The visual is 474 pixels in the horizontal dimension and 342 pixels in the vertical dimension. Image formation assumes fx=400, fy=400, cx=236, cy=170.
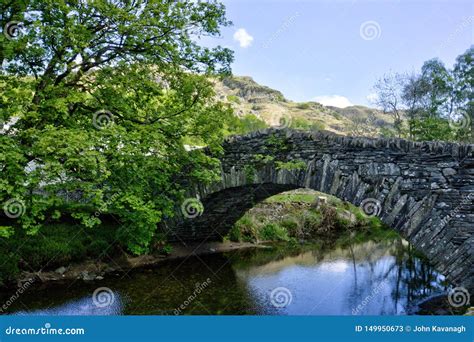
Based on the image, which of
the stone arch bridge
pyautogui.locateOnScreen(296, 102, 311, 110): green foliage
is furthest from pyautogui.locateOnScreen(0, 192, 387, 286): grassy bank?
pyautogui.locateOnScreen(296, 102, 311, 110): green foliage

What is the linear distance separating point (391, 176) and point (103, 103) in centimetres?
624

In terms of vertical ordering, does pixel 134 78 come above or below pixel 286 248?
above

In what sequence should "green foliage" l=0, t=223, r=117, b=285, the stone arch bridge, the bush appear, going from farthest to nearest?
the bush
"green foliage" l=0, t=223, r=117, b=285
the stone arch bridge

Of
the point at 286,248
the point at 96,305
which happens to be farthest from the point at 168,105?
the point at 286,248

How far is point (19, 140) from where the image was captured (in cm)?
753

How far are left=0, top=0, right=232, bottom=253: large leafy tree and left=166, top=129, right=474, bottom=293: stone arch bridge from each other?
1.47 m

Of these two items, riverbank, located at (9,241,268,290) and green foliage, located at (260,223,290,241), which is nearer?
riverbank, located at (9,241,268,290)

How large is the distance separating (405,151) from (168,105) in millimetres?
5349

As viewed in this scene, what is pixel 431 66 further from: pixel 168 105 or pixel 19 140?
pixel 19 140

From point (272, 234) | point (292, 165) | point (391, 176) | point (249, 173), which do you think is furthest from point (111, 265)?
point (391, 176)

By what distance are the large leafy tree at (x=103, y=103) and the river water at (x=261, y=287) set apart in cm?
160

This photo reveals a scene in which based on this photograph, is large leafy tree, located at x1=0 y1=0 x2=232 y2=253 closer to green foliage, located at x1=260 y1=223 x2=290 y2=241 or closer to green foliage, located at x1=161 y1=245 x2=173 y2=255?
green foliage, located at x1=161 y1=245 x2=173 y2=255

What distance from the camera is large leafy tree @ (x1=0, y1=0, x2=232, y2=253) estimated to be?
7.07 meters

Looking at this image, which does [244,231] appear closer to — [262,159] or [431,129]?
[262,159]
